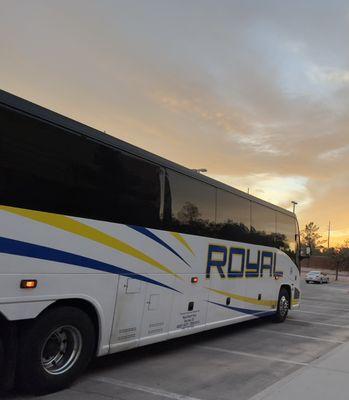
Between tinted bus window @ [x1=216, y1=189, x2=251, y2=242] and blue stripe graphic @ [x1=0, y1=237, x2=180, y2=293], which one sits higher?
tinted bus window @ [x1=216, y1=189, x2=251, y2=242]

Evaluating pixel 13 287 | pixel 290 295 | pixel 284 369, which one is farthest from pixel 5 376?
pixel 290 295

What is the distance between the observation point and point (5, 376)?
16.7 feet

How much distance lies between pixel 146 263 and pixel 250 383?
2221 millimetres

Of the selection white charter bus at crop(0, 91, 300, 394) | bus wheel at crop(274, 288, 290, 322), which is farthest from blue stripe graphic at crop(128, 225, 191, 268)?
bus wheel at crop(274, 288, 290, 322)

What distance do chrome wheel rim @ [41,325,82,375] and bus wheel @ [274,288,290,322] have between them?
27.8 feet

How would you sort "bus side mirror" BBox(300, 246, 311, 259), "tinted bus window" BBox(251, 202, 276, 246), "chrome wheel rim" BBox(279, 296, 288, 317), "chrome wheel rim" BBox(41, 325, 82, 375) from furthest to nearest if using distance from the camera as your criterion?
1. "bus side mirror" BBox(300, 246, 311, 259)
2. "chrome wheel rim" BBox(279, 296, 288, 317)
3. "tinted bus window" BBox(251, 202, 276, 246)
4. "chrome wheel rim" BBox(41, 325, 82, 375)

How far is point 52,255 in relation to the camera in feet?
18.2

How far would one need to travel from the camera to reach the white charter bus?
5176mm

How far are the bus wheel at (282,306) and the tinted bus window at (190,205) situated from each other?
5131 mm

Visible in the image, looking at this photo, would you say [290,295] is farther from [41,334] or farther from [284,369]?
[41,334]

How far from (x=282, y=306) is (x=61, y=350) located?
8967 mm

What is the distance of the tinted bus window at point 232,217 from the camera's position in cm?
975

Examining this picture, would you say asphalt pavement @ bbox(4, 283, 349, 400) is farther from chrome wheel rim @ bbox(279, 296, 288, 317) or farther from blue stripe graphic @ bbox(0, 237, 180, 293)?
chrome wheel rim @ bbox(279, 296, 288, 317)

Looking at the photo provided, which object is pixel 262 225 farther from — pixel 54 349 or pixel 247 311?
pixel 54 349
